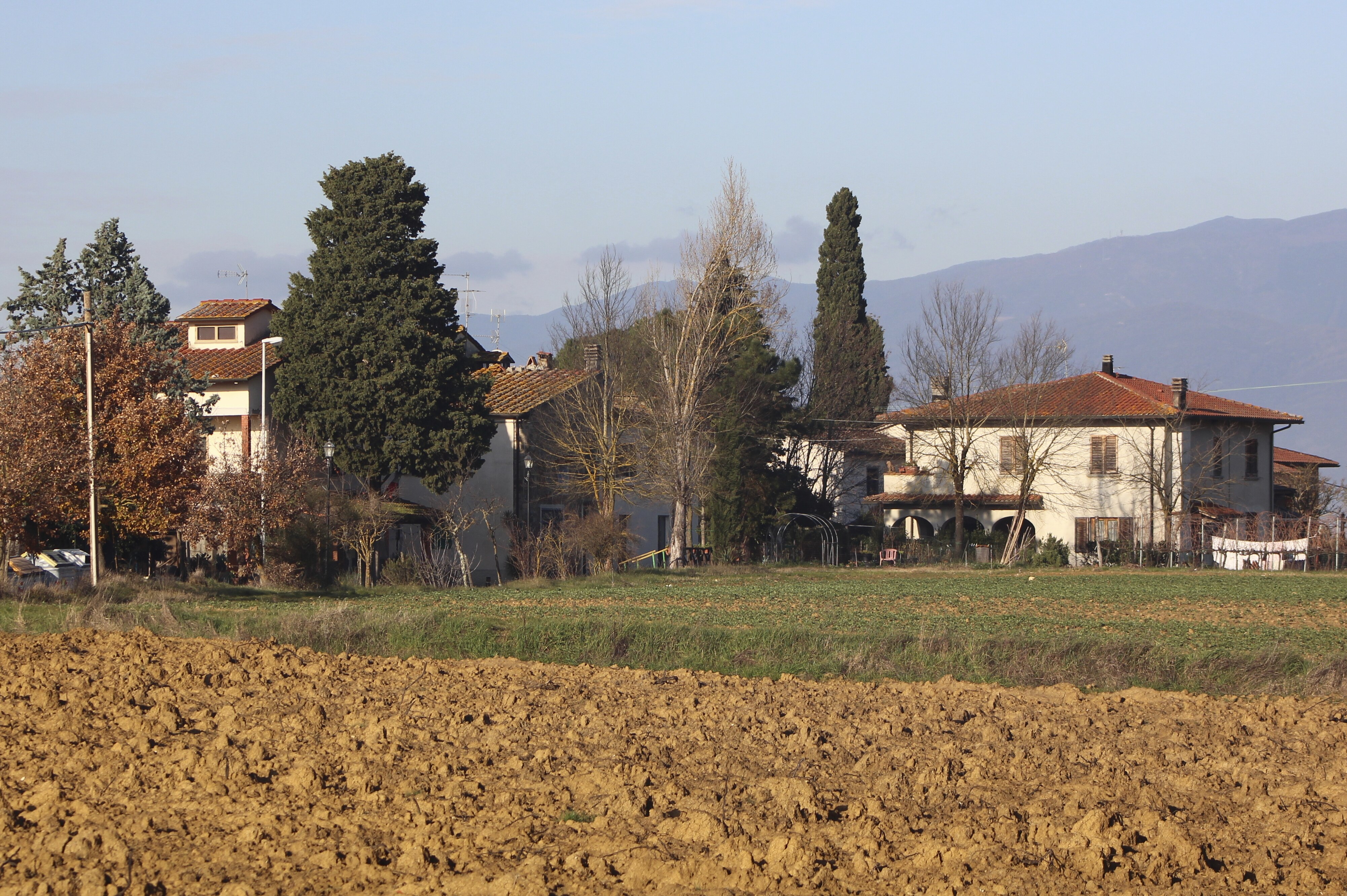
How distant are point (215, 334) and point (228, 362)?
384cm

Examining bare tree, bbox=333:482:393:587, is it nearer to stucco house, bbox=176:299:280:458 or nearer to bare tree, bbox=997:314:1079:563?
stucco house, bbox=176:299:280:458

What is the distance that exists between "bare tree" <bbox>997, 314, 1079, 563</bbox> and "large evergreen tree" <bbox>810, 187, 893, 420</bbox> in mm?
7300

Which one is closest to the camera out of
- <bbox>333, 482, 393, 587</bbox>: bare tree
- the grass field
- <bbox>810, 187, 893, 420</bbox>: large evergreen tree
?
the grass field

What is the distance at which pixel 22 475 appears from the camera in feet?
81.9

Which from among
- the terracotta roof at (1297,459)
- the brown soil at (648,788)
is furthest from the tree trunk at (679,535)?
the terracotta roof at (1297,459)

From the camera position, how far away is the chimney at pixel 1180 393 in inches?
2030

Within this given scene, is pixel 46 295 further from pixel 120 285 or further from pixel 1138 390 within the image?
pixel 1138 390

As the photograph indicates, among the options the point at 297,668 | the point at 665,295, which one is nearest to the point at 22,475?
the point at 297,668

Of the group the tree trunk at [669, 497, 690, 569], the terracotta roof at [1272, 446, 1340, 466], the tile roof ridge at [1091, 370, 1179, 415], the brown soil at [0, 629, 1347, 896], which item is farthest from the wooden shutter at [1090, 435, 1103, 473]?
the brown soil at [0, 629, 1347, 896]

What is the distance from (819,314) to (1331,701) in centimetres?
5000

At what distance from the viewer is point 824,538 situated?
52625 millimetres

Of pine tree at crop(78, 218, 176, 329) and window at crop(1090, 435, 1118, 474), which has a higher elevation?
pine tree at crop(78, 218, 176, 329)

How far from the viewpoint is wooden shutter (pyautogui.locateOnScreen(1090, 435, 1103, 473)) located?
5269 centimetres

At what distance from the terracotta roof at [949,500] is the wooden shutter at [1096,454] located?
8.00 ft
